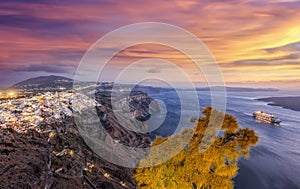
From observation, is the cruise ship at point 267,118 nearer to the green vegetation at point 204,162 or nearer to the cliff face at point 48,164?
the cliff face at point 48,164

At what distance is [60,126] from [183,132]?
42.3 metres

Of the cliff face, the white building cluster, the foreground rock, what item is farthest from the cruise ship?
the white building cluster

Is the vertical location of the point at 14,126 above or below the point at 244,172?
above

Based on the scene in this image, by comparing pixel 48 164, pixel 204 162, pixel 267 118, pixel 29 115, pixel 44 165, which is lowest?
pixel 267 118

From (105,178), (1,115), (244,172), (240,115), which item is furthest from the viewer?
(240,115)

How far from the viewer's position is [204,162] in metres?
16.6

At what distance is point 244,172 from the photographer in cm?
6844

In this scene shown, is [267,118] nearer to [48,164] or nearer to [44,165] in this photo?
[48,164]

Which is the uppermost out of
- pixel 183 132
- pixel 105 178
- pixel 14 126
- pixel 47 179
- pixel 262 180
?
pixel 183 132

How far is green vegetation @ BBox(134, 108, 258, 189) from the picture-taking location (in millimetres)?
16047

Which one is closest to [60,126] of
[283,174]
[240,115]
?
[283,174]

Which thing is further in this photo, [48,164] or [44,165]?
[48,164]

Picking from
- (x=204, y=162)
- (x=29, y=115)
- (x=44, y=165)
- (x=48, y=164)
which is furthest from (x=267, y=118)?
(x=204, y=162)

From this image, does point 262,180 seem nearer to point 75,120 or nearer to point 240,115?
point 75,120
